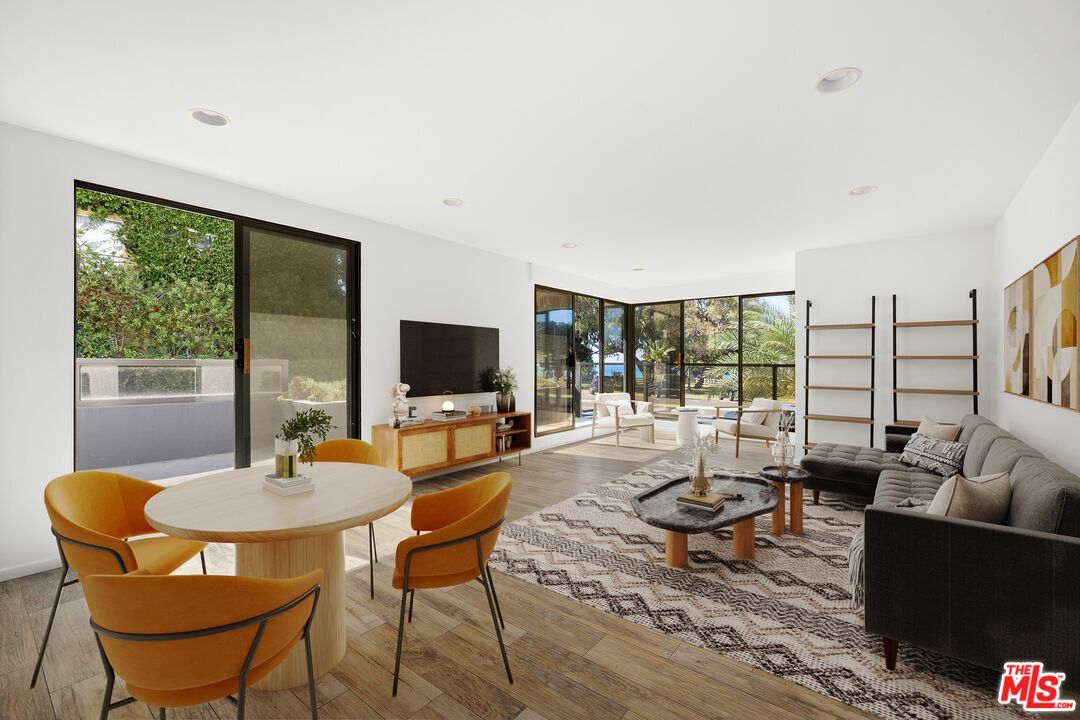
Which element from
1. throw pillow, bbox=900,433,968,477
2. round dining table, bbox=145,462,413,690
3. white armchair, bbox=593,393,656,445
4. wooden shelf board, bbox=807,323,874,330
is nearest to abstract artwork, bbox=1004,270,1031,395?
throw pillow, bbox=900,433,968,477

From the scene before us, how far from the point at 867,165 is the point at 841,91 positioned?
1250 millimetres

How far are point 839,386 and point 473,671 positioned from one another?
556cm

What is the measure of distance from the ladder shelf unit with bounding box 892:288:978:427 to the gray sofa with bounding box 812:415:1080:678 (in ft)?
11.6

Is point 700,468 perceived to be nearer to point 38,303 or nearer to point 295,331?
point 295,331

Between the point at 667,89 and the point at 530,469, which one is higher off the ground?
the point at 667,89

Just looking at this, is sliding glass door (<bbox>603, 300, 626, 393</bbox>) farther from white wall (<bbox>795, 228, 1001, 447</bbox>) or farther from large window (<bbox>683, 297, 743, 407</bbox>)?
white wall (<bbox>795, 228, 1001, 447</bbox>)

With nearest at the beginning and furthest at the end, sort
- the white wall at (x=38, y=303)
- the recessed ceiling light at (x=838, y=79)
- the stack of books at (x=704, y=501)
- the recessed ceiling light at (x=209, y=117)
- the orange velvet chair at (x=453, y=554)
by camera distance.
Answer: the orange velvet chair at (x=453, y=554), the recessed ceiling light at (x=838, y=79), the recessed ceiling light at (x=209, y=117), the white wall at (x=38, y=303), the stack of books at (x=704, y=501)

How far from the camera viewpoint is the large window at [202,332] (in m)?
3.91

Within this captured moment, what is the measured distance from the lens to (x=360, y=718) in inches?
68.2

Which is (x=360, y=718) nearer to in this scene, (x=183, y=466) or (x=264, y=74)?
(x=264, y=74)

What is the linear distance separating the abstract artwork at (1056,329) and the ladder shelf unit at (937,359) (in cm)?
192

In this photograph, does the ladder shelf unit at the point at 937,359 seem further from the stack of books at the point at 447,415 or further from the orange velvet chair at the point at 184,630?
the orange velvet chair at the point at 184,630

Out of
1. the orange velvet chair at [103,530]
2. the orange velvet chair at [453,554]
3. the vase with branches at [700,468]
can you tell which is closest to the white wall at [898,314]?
the vase with branches at [700,468]

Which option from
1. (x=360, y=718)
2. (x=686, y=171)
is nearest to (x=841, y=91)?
(x=686, y=171)
